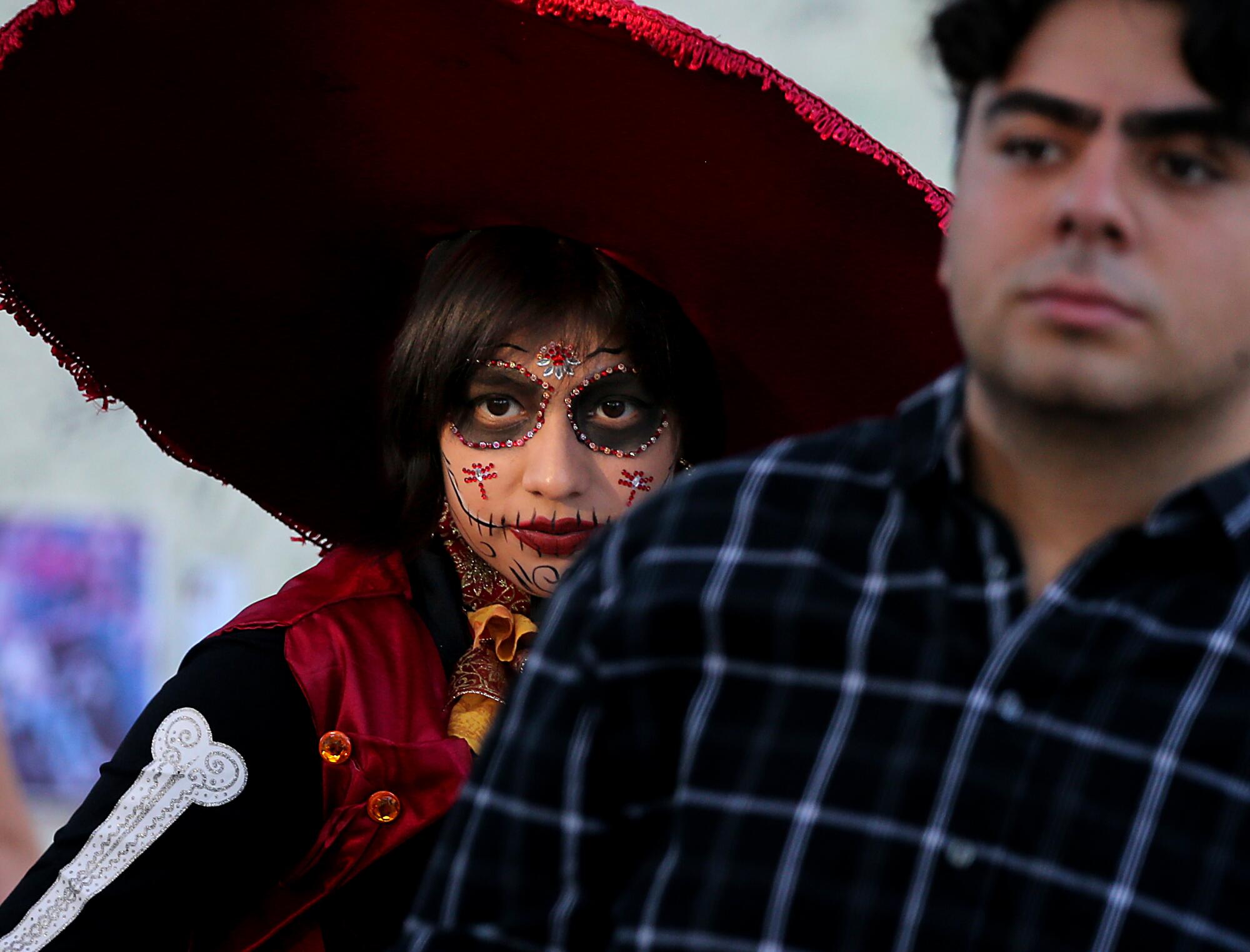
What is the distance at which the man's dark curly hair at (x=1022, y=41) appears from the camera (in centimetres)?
124

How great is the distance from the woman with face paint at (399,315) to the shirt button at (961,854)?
1.05 m

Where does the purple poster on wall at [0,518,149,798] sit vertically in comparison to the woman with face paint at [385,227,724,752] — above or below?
below

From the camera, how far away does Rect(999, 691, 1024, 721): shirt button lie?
3.96ft

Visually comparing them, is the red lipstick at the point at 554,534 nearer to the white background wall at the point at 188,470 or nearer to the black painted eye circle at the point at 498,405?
the black painted eye circle at the point at 498,405

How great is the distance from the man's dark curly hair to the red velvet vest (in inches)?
43.4

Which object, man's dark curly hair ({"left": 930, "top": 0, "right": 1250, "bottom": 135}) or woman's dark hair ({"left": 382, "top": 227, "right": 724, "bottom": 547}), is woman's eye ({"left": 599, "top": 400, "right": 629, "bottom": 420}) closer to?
woman's dark hair ({"left": 382, "top": 227, "right": 724, "bottom": 547})

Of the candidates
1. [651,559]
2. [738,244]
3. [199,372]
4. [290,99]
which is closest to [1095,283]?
[651,559]

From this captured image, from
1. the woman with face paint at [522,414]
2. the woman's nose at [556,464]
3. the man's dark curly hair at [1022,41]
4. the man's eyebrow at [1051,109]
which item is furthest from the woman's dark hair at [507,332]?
the man's eyebrow at [1051,109]

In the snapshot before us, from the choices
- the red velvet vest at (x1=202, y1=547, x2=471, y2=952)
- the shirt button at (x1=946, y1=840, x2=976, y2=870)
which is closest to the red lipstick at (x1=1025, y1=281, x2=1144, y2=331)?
the shirt button at (x1=946, y1=840, x2=976, y2=870)

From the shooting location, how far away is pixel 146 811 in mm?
2086

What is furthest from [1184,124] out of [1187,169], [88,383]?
[88,383]

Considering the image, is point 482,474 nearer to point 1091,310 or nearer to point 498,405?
point 498,405

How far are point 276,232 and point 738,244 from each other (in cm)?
65

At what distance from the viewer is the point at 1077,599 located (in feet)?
4.09
